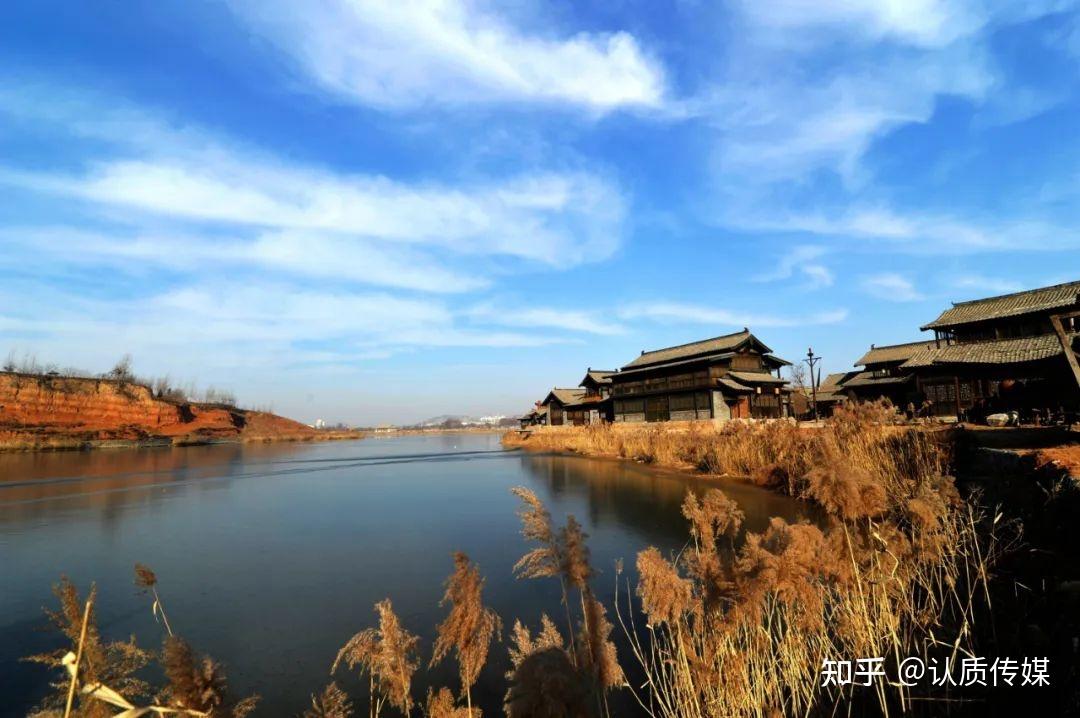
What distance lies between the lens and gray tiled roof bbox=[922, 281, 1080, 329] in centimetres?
2419

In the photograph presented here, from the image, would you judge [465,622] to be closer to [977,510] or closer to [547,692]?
[547,692]

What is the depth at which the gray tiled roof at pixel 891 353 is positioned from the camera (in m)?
40.3

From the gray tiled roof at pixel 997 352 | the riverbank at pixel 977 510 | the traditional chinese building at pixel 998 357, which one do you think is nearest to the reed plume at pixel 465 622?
the riverbank at pixel 977 510

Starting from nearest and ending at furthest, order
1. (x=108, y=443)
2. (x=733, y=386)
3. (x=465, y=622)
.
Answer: (x=465, y=622) < (x=733, y=386) < (x=108, y=443)

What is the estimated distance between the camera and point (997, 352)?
23.5 m

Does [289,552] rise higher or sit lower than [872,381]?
lower

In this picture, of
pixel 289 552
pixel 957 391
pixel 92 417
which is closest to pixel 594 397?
pixel 957 391

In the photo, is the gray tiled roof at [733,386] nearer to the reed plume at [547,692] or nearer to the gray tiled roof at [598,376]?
the gray tiled roof at [598,376]

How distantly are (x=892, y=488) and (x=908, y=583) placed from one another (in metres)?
6.99

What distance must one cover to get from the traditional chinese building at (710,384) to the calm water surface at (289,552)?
16730mm

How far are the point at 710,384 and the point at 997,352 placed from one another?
1734cm

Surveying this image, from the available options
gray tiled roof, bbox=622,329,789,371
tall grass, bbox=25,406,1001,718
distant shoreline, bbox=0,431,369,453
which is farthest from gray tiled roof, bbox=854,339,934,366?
distant shoreline, bbox=0,431,369,453

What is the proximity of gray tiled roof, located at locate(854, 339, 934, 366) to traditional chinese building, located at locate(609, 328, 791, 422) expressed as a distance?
7.56 metres

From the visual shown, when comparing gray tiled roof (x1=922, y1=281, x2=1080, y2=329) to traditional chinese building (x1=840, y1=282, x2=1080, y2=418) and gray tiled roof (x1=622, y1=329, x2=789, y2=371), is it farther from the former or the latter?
gray tiled roof (x1=622, y1=329, x2=789, y2=371)
